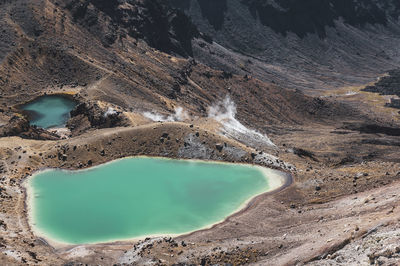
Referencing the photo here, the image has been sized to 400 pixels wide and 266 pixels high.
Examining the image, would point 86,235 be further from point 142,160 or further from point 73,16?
point 73,16

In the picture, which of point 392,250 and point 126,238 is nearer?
point 392,250

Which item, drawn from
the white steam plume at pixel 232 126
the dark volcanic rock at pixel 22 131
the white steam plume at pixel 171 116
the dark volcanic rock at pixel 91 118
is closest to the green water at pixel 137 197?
the dark volcanic rock at pixel 22 131

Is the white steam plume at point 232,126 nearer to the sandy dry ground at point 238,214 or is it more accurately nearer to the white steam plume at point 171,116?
the white steam plume at point 171,116

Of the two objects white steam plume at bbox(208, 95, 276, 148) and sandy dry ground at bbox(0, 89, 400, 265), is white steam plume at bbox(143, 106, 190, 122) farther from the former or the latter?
sandy dry ground at bbox(0, 89, 400, 265)

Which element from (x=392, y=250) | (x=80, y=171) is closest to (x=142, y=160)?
(x=80, y=171)

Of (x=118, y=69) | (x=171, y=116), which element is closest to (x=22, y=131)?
(x=171, y=116)
